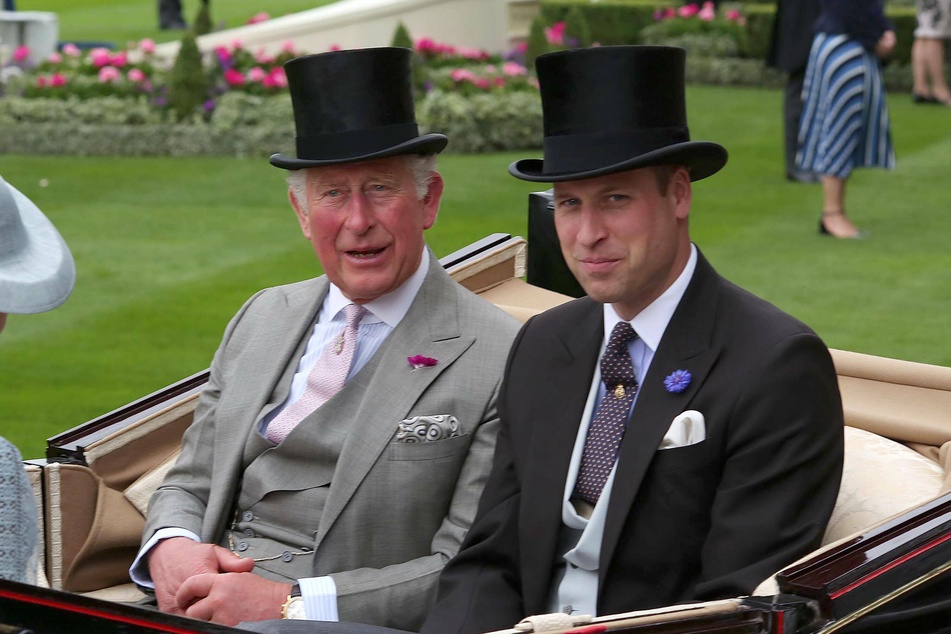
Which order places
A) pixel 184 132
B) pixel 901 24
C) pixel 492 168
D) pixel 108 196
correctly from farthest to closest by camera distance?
pixel 901 24, pixel 184 132, pixel 492 168, pixel 108 196

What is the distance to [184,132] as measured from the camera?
12.8 meters

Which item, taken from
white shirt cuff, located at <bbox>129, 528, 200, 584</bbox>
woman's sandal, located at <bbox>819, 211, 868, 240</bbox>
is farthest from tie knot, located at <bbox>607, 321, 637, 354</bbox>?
woman's sandal, located at <bbox>819, 211, 868, 240</bbox>

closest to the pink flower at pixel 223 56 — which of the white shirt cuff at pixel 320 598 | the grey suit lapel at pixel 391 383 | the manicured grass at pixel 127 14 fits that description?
the manicured grass at pixel 127 14

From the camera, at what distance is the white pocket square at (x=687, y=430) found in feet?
8.81

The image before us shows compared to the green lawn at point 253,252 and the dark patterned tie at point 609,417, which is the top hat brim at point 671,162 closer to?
the dark patterned tie at point 609,417

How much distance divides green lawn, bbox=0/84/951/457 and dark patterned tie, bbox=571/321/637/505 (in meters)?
3.73

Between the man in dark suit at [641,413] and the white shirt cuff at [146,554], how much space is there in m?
0.75

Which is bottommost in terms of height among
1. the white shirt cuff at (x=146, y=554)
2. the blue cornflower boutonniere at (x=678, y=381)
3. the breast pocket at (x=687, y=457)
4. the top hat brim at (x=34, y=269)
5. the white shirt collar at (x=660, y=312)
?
the white shirt cuff at (x=146, y=554)

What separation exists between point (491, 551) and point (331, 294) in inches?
36.0

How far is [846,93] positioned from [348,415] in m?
6.23

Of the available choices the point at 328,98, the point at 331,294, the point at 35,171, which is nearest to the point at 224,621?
the point at 331,294

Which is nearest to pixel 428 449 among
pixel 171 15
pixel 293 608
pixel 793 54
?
pixel 293 608

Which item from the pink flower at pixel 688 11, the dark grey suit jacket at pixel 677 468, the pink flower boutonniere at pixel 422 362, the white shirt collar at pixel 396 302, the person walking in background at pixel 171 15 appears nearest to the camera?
the dark grey suit jacket at pixel 677 468

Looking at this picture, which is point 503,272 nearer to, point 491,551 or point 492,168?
point 491,551
